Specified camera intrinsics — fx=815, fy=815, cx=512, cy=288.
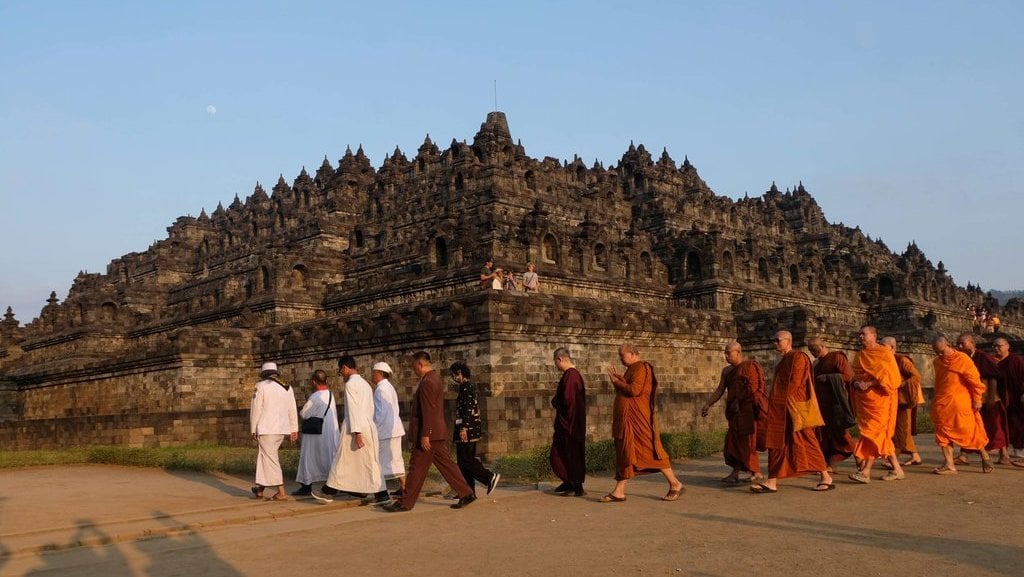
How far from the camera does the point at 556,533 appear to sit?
8.91 meters

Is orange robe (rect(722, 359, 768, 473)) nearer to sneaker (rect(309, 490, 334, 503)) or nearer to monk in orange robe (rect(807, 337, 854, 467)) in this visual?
monk in orange robe (rect(807, 337, 854, 467))

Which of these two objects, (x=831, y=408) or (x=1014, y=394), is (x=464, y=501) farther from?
(x=1014, y=394)

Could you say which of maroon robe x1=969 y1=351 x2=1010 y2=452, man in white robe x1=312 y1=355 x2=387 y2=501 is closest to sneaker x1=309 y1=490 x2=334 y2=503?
man in white robe x1=312 y1=355 x2=387 y2=501

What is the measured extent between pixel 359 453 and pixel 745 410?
5601 mm

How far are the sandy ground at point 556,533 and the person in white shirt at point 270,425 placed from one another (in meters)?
0.42

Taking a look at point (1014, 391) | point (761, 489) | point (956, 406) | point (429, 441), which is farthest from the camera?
point (1014, 391)

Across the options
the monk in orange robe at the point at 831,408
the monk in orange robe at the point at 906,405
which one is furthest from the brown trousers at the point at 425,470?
the monk in orange robe at the point at 906,405

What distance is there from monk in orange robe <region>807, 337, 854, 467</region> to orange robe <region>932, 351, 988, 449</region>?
1864 millimetres

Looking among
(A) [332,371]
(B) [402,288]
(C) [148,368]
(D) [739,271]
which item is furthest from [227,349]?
(D) [739,271]

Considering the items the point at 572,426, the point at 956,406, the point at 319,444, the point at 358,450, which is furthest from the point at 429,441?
the point at 956,406

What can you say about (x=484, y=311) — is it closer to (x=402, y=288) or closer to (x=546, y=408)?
(x=546, y=408)

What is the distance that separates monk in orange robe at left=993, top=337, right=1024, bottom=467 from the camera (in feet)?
45.2

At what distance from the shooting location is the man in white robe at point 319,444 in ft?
42.1

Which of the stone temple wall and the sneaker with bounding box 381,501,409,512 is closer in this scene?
the sneaker with bounding box 381,501,409,512
